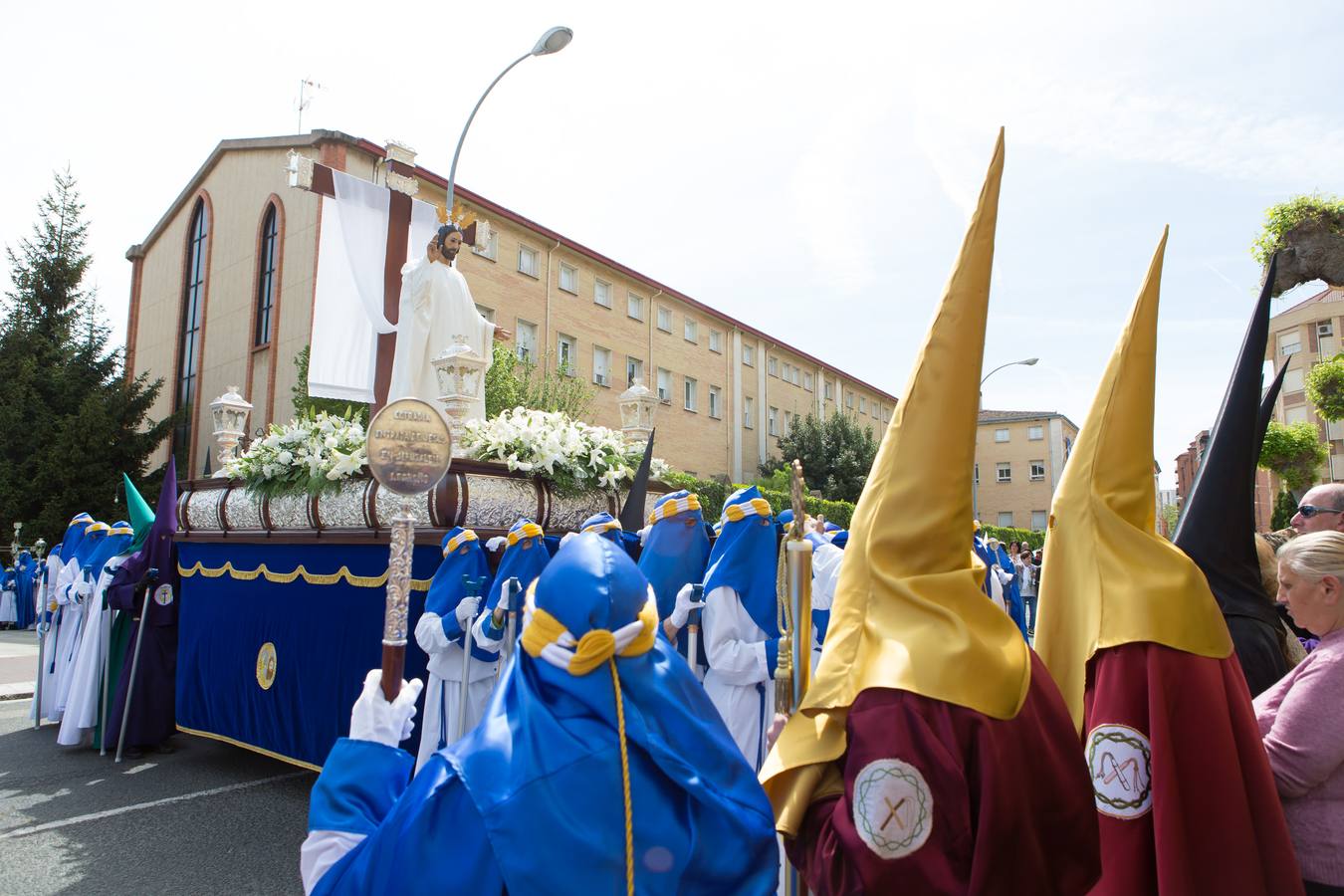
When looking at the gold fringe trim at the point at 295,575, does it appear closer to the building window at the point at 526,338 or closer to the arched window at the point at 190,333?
the building window at the point at 526,338

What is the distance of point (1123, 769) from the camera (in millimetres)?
2135

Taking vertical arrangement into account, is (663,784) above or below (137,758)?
above

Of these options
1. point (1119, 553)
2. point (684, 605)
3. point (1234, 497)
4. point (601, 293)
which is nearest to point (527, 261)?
point (601, 293)

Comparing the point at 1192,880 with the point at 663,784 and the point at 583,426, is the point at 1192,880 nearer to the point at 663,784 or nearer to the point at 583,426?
the point at 663,784

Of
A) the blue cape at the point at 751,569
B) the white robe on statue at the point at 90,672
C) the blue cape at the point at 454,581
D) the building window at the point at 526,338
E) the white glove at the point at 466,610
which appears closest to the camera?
the blue cape at the point at 751,569

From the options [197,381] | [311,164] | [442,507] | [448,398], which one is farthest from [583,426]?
[197,381]

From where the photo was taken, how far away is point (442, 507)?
6098 millimetres

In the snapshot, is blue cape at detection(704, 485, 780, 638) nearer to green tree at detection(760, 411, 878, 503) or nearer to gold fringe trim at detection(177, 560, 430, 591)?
gold fringe trim at detection(177, 560, 430, 591)

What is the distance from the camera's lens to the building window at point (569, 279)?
90.5 ft

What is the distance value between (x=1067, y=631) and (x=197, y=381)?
27968mm

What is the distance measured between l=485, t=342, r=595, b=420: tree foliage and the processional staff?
10185 millimetres

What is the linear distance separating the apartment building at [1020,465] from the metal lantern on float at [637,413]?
4862 centimetres

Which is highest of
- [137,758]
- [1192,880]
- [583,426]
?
[583,426]

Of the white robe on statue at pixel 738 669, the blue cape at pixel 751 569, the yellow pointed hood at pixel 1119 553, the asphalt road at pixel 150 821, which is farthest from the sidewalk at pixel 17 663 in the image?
the yellow pointed hood at pixel 1119 553
